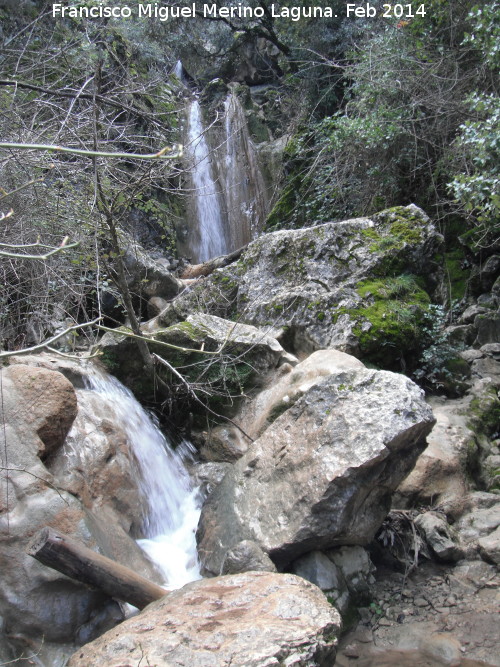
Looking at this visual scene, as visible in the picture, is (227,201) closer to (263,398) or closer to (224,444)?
(263,398)

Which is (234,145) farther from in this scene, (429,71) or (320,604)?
(320,604)

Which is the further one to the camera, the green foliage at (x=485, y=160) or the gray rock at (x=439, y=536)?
the green foliage at (x=485, y=160)

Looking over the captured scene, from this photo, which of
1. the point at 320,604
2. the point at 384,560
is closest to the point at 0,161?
the point at 320,604

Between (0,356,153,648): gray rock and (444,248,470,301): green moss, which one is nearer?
(0,356,153,648): gray rock

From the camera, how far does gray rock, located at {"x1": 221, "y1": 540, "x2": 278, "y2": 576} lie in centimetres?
347

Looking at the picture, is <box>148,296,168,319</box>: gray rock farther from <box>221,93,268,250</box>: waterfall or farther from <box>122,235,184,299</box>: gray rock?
<box>221,93,268,250</box>: waterfall

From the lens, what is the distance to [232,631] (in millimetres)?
2598

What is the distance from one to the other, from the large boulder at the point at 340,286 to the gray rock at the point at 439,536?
1734 millimetres

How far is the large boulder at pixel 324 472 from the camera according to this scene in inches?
142

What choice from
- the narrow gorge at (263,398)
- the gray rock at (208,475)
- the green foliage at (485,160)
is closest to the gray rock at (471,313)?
the narrow gorge at (263,398)

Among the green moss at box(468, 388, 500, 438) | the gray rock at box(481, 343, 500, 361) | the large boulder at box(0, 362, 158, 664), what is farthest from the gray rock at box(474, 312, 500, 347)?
the large boulder at box(0, 362, 158, 664)

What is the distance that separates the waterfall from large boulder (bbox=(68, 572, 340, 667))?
31.0ft

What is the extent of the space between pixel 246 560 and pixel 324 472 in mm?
757

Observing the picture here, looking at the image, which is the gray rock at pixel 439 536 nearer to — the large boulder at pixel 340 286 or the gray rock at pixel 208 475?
the gray rock at pixel 208 475
